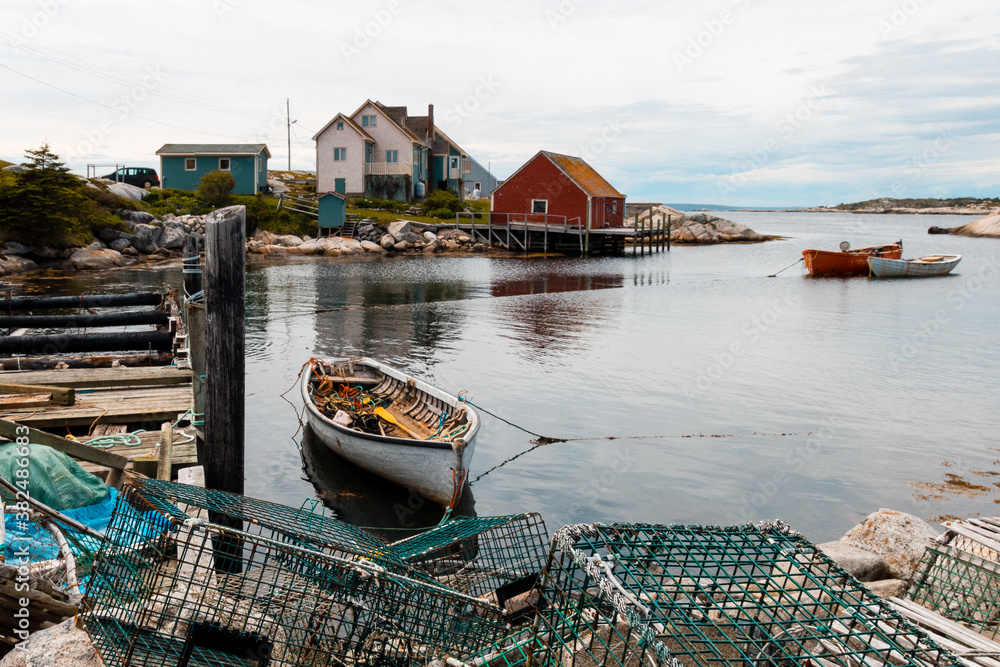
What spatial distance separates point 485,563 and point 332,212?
54104 mm

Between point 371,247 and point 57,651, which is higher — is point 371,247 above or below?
above

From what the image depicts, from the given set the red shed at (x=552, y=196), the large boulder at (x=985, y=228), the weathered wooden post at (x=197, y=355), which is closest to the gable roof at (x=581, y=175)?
the red shed at (x=552, y=196)

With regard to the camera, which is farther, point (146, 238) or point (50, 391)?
point (146, 238)

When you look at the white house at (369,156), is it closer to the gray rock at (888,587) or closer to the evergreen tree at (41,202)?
the evergreen tree at (41,202)

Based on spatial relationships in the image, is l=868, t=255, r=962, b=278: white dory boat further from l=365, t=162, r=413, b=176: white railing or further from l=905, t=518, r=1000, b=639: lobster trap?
l=905, t=518, r=1000, b=639: lobster trap

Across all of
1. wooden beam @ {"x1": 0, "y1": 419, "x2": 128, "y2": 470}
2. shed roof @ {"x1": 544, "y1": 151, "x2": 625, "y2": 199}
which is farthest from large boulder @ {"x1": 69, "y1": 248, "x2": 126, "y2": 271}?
wooden beam @ {"x1": 0, "y1": 419, "x2": 128, "y2": 470}

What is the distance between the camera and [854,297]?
38500 mm

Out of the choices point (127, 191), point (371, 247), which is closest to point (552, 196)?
point (371, 247)

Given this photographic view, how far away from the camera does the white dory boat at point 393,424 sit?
10.1 meters

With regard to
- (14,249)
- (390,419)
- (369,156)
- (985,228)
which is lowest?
(390,419)

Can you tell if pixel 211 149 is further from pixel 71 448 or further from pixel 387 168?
pixel 71 448

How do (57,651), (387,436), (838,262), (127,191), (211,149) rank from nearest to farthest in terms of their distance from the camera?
(57,651) → (387,436) → (838,262) → (127,191) → (211,149)

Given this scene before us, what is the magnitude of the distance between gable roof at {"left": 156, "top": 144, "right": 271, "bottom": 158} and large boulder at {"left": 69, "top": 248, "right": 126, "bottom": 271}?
1788 cm

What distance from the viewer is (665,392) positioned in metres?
18.4
